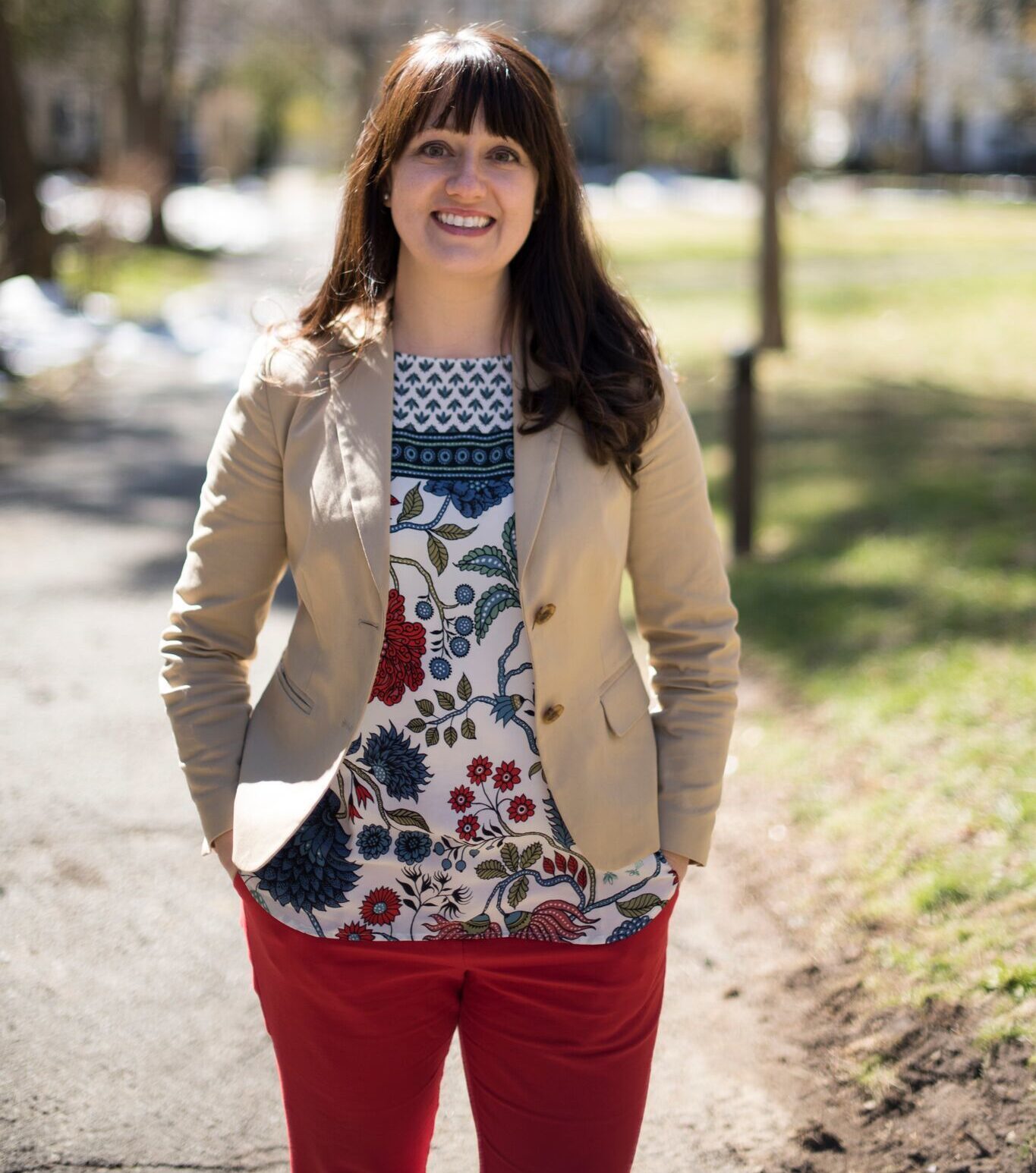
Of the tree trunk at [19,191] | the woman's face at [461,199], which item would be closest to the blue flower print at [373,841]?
the woman's face at [461,199]

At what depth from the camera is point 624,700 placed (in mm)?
2107

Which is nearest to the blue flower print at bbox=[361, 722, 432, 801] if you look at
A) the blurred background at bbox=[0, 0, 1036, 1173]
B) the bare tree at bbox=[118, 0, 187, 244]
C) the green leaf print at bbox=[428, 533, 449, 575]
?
the green leaf print at bbox=[428, 533, 449, 575]

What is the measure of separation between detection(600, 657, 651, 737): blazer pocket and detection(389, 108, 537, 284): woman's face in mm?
642

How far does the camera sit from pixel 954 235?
1013 inches

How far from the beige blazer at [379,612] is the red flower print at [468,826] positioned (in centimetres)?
13

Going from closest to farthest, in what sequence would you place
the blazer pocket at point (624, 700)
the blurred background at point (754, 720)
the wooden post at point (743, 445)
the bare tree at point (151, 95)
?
the blazer pocket at point (624, 700) < the blurred background at point (754, 720) < the wooden post at point (743, 445) < the bare tree at point (151, 95)

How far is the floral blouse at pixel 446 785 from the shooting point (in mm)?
1977

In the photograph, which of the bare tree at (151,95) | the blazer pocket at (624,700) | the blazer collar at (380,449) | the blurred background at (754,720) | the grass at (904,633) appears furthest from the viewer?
the bare tree at (151,95)

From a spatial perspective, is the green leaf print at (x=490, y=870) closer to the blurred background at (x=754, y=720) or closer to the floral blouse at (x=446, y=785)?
the floral blouse at (x=446, y=785)

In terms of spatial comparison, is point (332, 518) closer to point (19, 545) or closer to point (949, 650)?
point (949, 650)

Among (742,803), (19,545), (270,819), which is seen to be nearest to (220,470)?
(270,819)

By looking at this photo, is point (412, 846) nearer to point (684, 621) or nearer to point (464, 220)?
Result: point (684, 621)

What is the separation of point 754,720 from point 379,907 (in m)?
3.72

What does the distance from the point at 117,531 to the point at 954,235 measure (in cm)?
2130
